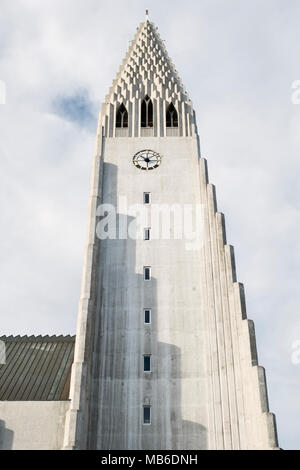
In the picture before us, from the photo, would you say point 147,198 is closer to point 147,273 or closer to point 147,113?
point 147,273

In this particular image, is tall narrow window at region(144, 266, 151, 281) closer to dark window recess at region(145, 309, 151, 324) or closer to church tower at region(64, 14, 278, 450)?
church tower at region(64, 14, 278, 450)

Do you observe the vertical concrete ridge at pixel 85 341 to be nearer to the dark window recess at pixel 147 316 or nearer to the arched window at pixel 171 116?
the dark window recess at pixel 147 316

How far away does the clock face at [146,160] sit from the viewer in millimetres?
48000

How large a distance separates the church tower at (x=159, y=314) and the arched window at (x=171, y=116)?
0.30 m

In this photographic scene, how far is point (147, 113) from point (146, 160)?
26.9 feet

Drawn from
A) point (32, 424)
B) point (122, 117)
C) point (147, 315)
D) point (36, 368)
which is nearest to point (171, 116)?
point (122, 117)

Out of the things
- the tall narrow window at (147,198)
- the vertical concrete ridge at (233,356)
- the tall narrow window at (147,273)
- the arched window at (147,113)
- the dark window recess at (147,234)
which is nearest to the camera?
the vertical concrete ridge at (233,356)

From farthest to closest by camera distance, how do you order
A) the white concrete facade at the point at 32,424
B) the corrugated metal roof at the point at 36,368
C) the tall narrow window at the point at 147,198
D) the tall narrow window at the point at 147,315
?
the tall narrow window at the point at 147,198 → the tall narrow window at the point at 147,315 → the corrugated metal roof at the point at 36,368 → the white concrete facade at the point at 32,424

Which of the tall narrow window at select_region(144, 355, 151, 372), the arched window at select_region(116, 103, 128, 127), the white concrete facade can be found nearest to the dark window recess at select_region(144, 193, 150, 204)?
the arched window at select_region(116, 103, 128, 127)

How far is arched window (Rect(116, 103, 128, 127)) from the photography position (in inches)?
2073

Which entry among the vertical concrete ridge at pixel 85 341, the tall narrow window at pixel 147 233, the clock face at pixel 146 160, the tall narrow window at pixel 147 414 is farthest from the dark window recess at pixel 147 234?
the tall narrow window at pixel 147 414

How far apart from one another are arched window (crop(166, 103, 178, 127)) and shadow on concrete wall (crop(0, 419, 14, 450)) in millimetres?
35051
